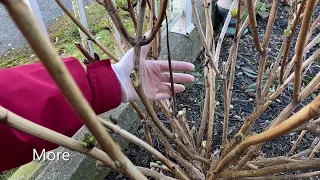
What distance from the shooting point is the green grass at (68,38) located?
2.03 m

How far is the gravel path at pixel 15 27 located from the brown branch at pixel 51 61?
206cm

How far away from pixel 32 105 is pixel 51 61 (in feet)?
1.98

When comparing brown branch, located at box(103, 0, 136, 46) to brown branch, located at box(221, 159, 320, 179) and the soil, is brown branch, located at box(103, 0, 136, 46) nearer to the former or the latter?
brown branch, located at box(221, 159, 320, 179)

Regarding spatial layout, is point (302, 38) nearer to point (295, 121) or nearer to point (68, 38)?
point (295, 121)

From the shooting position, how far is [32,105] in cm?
85

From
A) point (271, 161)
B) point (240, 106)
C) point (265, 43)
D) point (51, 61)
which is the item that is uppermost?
point (51, 61)

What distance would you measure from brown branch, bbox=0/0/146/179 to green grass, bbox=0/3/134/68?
155cm

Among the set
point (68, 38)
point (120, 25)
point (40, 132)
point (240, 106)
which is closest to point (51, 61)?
point (40, 132)

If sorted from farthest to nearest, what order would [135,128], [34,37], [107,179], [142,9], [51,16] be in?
[51,16] < [135,128] < [107,179] < [142,9] < [34,37]

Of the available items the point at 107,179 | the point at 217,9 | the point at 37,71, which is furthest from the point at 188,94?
the point at 37,71

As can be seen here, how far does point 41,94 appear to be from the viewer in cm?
86

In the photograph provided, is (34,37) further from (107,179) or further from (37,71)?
(107,179)

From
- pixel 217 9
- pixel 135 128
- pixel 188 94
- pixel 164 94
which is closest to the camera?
pixel 164 94

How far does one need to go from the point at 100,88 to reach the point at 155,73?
22 centimetres
